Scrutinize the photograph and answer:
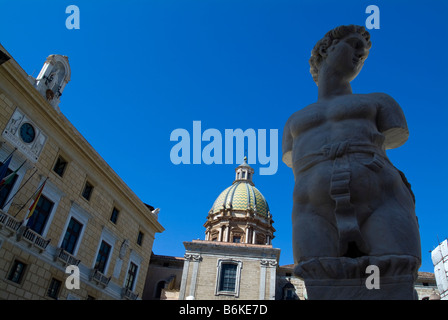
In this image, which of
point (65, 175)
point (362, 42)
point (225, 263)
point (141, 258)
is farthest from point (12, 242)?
point (225, 263)

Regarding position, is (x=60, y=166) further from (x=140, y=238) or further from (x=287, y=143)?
(x=287, y=143)

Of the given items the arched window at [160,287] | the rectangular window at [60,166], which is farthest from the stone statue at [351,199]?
the arched window at [160,287]

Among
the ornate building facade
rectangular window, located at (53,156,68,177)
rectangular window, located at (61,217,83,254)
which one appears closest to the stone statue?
the ornate building facade

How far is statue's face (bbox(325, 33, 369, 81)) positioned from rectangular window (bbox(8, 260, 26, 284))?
16.4m

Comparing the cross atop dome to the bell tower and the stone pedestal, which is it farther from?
→ the stone pedestal

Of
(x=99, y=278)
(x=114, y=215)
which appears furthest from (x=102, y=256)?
(x=114, y=215)

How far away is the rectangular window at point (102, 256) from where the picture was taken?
21373mm

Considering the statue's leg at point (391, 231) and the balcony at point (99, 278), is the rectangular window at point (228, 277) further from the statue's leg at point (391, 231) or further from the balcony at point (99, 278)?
the statue's leg at point (391, 231)

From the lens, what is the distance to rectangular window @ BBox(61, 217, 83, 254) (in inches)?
752

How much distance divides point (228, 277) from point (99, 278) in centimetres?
1921

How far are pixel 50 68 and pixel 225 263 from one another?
1030 inches

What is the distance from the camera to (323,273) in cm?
A: 291

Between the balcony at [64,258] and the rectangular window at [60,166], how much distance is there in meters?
3.97
